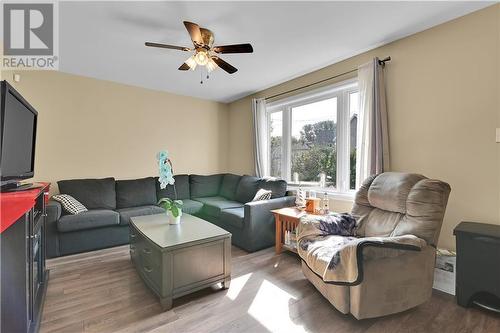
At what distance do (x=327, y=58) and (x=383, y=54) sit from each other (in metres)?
0.63

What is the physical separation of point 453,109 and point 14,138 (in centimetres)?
338

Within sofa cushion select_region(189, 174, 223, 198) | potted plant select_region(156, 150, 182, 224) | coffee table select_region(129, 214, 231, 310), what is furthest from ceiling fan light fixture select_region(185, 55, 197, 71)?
sofa cushion select_region(189, 174, 223, 198)

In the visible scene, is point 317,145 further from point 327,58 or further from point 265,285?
point 265,285

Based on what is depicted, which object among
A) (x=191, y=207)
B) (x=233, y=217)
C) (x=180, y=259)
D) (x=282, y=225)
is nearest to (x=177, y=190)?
(x=191, y=207)

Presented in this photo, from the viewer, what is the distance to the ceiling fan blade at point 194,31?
71.0 inches

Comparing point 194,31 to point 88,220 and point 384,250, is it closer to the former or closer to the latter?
point 384,250

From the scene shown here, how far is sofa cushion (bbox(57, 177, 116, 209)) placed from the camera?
3277 mm

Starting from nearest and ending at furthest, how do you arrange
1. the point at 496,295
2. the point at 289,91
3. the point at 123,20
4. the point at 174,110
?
1. the point at 496,295
2. the point at 123,20
3. the point at 289,91
4. the point at 174,110

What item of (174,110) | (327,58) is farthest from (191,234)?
(174,110)

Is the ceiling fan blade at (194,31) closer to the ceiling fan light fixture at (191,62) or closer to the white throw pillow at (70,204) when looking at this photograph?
the ceiling fan light fixture at (191,62)

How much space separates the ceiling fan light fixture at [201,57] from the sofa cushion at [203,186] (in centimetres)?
253

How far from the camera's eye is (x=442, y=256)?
6.84 feet

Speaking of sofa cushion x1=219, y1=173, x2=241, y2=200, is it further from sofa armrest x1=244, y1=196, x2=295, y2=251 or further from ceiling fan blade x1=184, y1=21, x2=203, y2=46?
ceiling fan blade x1=184, y1=21, x2=203, y2=46

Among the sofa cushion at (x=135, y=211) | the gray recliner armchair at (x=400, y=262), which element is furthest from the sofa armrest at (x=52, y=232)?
the gray recliner armchair at (x=400, y=262)
